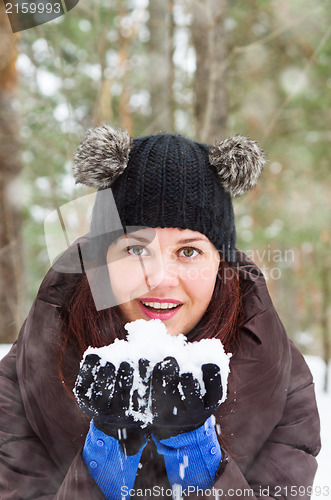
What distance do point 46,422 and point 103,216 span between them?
0.69 meters

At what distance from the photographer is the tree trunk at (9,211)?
14.4ft

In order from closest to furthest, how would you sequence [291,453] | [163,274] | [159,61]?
[163,274], [291,453], [159,61]

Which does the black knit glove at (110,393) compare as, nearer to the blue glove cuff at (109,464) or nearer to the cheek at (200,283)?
the blue glove cuff at (109,464)

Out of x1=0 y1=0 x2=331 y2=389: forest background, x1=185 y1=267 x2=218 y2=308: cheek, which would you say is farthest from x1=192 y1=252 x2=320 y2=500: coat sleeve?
x1=0 y1=0 x2=331 y2=389: forest background

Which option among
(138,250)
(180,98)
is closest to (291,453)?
(138,250)

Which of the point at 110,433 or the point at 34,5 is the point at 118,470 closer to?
the point at 110,433

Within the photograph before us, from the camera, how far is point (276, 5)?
15.9 ft

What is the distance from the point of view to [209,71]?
12.0ft

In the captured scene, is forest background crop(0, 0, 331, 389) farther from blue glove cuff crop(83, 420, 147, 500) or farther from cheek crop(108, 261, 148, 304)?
blue glove cuff crop(83, 420, 147, 500)

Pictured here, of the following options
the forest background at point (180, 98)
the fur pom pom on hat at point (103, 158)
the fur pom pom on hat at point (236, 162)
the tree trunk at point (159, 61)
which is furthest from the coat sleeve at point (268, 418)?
the tree trunk at point (159, 61)

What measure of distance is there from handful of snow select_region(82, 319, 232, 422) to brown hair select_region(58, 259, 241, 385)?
0.28 meters

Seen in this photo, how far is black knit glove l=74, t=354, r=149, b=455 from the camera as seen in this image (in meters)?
1.00

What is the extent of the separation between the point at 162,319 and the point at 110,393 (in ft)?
1.15

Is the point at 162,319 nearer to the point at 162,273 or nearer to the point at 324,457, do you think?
the point at 162,273
